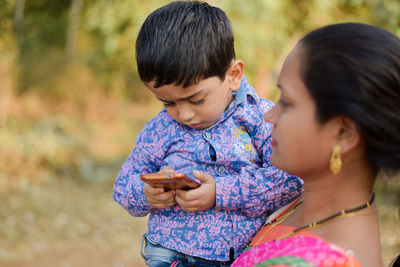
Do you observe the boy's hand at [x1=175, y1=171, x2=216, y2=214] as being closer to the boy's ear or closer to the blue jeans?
the blue jeans

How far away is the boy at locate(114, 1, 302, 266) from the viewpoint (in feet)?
5.92

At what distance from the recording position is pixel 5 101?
8094mm

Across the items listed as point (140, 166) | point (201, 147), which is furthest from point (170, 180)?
point (140, 166)

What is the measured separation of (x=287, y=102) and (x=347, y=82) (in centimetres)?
22

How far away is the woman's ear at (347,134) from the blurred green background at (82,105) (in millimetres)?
3770

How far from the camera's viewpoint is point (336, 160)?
1431 millimetres

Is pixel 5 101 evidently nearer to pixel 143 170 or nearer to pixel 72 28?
pixel 72 28

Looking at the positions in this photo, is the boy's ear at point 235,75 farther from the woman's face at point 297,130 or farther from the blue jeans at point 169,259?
the blue jeans at point 169,259

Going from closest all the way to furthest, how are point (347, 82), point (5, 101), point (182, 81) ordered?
point (347, 82)
point (182, 81)
point (5, 101)

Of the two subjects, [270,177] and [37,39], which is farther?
[37,39]

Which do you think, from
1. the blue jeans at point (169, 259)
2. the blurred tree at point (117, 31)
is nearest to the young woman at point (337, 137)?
the blue jeans at point (169, 259)

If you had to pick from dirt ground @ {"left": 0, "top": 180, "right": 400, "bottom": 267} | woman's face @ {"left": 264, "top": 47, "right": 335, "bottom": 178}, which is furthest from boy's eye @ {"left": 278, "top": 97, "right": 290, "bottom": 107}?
dirt ground @ {"left": 0, "top": 180, "right": 400, "bottom": 267}

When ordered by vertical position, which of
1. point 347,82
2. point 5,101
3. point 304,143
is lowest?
point 304,143

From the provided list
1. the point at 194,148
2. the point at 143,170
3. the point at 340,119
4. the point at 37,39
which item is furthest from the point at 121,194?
the point at 37,39
